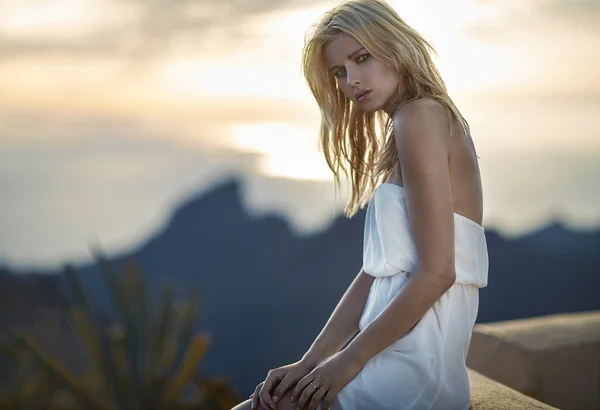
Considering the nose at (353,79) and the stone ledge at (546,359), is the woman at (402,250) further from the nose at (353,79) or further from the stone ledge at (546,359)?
the stone ledge at (546,359)

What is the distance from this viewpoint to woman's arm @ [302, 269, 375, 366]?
2307 mm

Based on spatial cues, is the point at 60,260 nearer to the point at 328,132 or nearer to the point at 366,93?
the point at 328,132

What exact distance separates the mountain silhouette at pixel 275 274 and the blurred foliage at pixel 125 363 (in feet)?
1.35

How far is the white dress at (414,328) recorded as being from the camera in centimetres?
196

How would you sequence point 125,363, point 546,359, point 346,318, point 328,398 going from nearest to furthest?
point 328,398 < point 346,318 < point 546,359 < point 125,363

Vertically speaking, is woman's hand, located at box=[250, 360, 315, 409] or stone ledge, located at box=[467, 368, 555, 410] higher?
woman's hand, located at box=[250, 360, 315, 409]

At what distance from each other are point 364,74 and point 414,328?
0.76 meters

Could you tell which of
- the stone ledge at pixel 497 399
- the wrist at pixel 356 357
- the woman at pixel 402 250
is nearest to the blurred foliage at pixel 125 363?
the stone ledge at pixel 497 399

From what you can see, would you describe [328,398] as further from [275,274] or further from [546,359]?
[275,274]

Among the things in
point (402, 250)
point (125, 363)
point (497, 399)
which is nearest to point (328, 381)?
point (402, 250)

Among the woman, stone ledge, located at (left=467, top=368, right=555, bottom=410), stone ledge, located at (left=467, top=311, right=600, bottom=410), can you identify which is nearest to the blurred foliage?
stone ledge, located at (left=467, top=311, right=600, bottom=410)

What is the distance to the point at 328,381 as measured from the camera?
195 centimetres

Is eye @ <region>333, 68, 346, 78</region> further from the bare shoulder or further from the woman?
the bare shoulder

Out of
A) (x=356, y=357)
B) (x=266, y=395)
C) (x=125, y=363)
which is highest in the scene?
A: (x=356, y=357)
